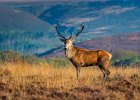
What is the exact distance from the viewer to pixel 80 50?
86.7ft

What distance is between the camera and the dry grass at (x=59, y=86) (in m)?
18.5

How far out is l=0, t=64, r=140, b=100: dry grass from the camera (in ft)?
60.7

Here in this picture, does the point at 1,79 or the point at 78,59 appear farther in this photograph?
the point at 78,59

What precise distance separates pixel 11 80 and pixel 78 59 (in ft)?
15.9

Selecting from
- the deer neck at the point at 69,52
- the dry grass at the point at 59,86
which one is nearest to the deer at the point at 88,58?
the deer neck at the point at 69,52

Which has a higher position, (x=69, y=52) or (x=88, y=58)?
(x=69, y=52)

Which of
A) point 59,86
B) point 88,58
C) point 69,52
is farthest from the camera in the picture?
point 69,52

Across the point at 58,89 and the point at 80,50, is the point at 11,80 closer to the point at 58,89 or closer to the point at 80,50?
the point at 58,89

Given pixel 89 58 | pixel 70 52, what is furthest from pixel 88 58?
pixel 70 52

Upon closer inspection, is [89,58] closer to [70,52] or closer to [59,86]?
[70,52]

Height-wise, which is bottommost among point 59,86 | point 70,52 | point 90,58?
point 59,86

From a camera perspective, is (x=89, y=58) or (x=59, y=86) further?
(x=89, y=58)

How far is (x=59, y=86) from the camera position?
66.6 feet

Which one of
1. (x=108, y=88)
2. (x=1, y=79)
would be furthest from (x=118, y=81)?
(x=1, y=79)
